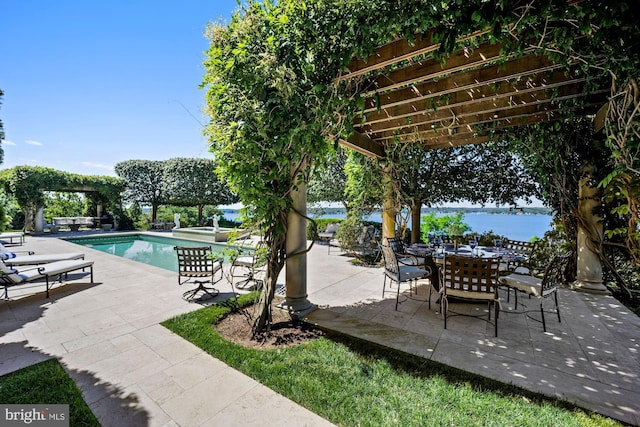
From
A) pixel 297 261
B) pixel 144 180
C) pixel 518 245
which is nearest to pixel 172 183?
pixel 144 180

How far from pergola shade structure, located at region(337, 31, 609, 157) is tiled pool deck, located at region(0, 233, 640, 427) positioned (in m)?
3.04

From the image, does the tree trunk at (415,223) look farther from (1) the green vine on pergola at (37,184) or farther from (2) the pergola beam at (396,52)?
(1) the green vine on pergola at (37,184)

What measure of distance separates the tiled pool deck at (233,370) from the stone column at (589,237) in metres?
0.32

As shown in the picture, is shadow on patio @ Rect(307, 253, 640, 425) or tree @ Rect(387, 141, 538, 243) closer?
shadow on patio @ Rect(307, 253, 640, 425)


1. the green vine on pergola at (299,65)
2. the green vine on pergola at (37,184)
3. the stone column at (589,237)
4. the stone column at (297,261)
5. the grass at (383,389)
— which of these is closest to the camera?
the grass at (383,389)

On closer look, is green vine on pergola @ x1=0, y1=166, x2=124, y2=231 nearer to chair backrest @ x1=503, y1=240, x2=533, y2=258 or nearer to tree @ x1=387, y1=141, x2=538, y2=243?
tree @ x1=387, y1=141, x2=538, y2=243

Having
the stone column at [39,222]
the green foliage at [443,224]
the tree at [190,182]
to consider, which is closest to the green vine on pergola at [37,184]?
the stone column at [39,222]

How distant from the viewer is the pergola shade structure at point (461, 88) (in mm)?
3080

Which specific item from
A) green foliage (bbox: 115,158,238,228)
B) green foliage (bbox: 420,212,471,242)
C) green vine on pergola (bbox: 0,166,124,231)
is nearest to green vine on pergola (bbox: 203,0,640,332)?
green foliage (bbox: 420,212,471,242)

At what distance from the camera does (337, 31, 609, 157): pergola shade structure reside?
308 centimetres

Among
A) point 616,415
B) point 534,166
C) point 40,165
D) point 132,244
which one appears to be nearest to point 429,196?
point 534,166

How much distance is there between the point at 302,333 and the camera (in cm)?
332

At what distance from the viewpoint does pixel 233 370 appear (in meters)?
2.51

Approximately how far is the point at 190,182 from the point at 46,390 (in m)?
19.5
